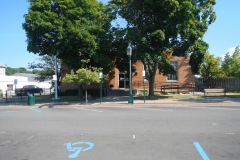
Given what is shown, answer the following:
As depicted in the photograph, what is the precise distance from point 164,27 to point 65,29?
8.22 m

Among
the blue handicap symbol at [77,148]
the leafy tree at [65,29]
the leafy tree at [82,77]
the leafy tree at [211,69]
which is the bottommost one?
the blue handicap symbol at [77,148]

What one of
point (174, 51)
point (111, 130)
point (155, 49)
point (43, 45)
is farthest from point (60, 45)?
point (111, 130)

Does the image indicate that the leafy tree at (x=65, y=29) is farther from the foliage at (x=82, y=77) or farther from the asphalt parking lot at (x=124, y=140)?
the asphalt parking lot at (x=124, y=140)

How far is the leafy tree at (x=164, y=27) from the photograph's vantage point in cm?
2541

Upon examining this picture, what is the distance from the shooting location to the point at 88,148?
8648 millimetres

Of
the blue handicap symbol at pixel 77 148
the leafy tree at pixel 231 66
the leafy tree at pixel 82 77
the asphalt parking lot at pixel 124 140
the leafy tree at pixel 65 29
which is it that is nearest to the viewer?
the asphalt parking lot at pixel 124 140

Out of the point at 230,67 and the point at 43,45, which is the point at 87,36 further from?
the point at 230,67

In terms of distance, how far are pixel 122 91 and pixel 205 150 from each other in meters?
27.0

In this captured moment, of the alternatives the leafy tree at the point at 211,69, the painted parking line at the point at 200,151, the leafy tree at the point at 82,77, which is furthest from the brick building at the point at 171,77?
the painted parking line at the point at 200,151

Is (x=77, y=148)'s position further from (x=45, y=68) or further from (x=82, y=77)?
(x=45, y=68)

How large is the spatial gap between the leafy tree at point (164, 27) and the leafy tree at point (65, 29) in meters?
2.58

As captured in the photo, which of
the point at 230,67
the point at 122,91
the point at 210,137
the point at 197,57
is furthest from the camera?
the point at 230,67

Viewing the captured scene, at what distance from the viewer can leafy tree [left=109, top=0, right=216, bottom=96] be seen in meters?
25.4

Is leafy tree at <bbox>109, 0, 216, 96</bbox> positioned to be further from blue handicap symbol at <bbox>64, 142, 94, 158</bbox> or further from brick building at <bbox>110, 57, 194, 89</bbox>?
blue handicap symbol at <bbox>64, 142, 94, 158</bbox>
